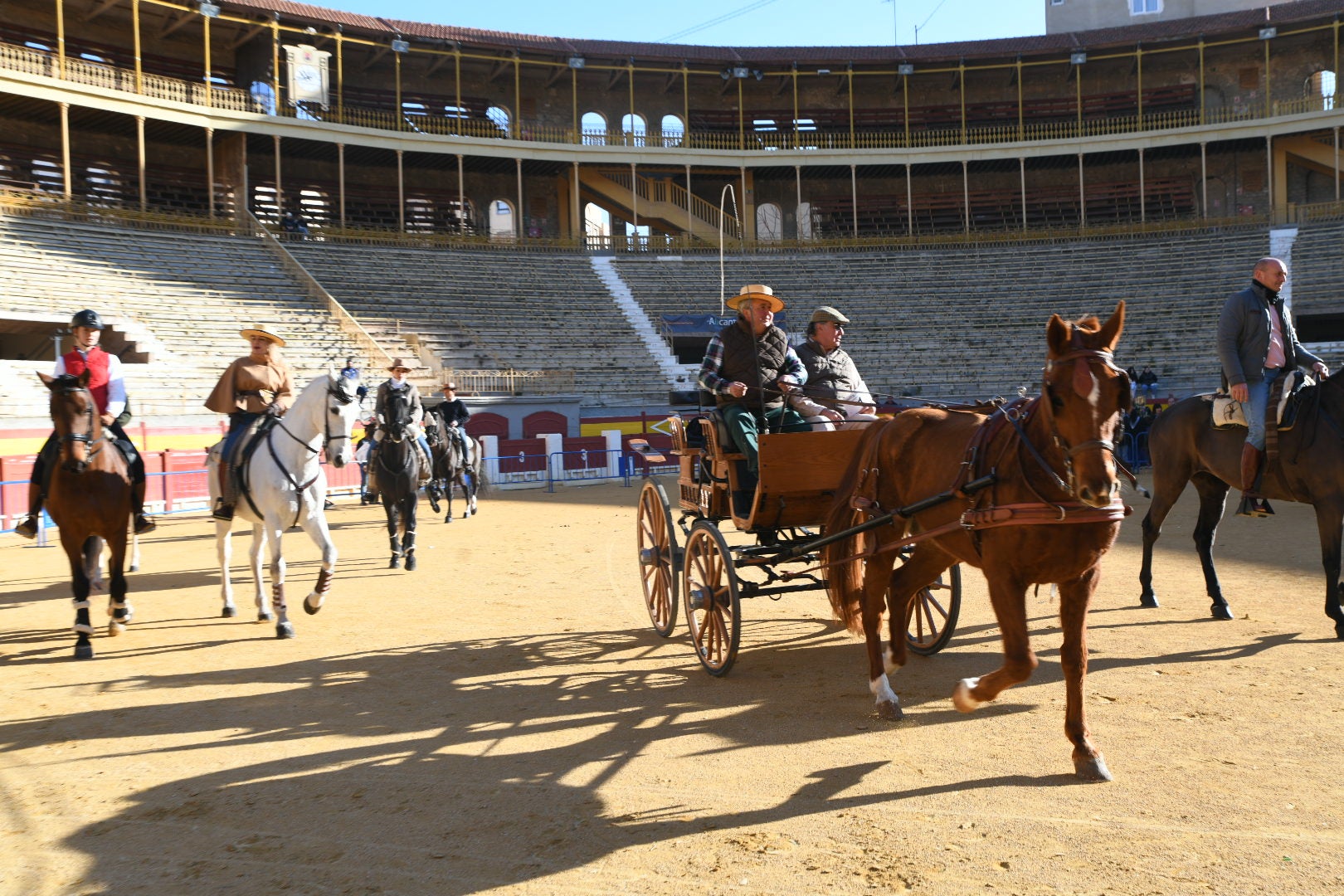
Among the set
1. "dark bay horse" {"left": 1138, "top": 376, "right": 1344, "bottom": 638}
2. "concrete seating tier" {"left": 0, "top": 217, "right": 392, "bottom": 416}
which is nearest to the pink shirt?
"dark bay horse" {"left": 1138, "top": 376, "right": 1344, "bottom": 638}

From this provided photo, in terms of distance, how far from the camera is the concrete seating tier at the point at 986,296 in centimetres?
3034

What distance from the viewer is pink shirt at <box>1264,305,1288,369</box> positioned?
7.82m

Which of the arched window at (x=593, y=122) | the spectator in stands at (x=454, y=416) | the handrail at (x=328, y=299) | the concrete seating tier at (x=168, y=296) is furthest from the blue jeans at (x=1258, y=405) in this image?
the arched window at (x=593, y=122)

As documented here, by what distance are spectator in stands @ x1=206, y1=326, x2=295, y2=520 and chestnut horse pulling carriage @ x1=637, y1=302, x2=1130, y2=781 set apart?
11.8 feet

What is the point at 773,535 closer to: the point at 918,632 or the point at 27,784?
the point at 918,632

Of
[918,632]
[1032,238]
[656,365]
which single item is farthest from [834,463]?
[1032,238]

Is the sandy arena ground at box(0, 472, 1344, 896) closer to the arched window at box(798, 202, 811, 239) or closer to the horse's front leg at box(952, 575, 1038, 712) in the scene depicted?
the horse's front leg at box(952, 575, 1038, 712)

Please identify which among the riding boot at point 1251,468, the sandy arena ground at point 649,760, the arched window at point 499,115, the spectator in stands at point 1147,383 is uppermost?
the arched window at point 499,115

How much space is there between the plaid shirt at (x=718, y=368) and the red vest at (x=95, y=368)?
4.88m

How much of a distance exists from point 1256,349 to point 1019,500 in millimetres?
4301

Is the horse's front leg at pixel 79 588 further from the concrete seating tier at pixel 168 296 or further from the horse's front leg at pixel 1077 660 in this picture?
the concrete seating tier at pixel 168 296

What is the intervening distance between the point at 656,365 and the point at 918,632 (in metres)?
25.0

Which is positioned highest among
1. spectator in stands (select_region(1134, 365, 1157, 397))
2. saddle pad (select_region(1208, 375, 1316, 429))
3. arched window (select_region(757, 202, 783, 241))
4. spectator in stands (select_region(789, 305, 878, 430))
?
arched window (select_region(757, 202, 783, 241))

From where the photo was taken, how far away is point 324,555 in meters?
8.54
